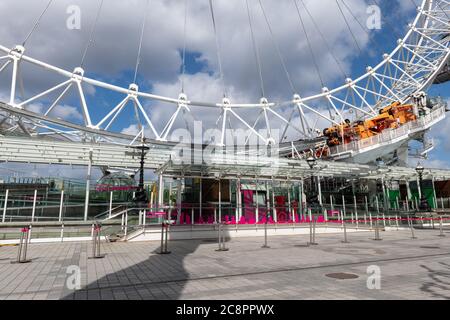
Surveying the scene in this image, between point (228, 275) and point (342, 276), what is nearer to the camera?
point (342, 276)

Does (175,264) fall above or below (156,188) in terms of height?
below

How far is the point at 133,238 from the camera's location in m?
17.9

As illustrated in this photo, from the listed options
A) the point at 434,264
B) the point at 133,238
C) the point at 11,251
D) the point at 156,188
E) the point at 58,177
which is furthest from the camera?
the point at 156,188

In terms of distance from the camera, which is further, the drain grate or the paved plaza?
the drain grate

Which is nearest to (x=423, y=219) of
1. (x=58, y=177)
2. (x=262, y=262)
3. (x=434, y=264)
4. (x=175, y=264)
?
(x=434, y=264)

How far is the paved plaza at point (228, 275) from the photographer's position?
6684 mm

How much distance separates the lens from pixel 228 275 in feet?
28.3

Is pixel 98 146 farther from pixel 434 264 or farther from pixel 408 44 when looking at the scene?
pixel 408 44

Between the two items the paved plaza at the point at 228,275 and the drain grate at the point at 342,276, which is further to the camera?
the drain grate at the point at 342,276

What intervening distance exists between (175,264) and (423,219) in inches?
1202

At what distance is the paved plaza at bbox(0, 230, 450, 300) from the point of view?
6.68 metres

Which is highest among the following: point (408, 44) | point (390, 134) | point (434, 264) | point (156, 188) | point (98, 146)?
point (408, 44)

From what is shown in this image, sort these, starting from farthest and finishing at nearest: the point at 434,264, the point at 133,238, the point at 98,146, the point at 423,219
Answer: the point at 423,219
the point at 98,146
the point at 133,238
the point at 434,264

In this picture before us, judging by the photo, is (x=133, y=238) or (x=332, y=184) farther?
(x=332, y=184)
